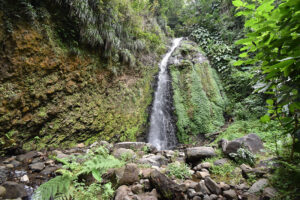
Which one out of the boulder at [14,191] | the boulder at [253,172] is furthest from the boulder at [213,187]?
the boulder at [14,191]

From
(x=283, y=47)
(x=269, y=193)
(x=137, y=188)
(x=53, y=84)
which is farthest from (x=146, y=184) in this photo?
(x=53, y=84)

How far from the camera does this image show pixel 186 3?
56.3 ft

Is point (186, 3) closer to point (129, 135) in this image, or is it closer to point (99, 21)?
point (99, 21)

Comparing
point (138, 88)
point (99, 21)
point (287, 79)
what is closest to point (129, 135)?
point (138, 88)

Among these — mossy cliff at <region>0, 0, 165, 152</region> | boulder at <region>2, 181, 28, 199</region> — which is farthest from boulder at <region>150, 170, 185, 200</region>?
mossy cliff at <region>0, 0, 165, 152</region>

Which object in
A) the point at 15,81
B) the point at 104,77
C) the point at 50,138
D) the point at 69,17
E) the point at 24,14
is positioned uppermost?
the point at 69,17

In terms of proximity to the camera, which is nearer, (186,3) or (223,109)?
(223,109)

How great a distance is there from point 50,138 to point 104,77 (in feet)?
9.06

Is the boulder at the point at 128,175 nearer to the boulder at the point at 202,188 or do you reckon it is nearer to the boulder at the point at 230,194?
the boulder at the point at 202,188

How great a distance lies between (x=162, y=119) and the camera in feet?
23.7

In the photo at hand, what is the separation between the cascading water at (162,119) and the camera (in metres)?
6.52

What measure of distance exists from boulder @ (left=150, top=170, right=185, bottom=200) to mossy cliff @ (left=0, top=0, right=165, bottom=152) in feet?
10.4

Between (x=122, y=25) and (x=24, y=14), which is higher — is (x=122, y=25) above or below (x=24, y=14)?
above

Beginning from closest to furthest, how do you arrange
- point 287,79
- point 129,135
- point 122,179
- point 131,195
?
1. point 287,79
2. point 131,195
3. point 122,179
4. point 129,135
